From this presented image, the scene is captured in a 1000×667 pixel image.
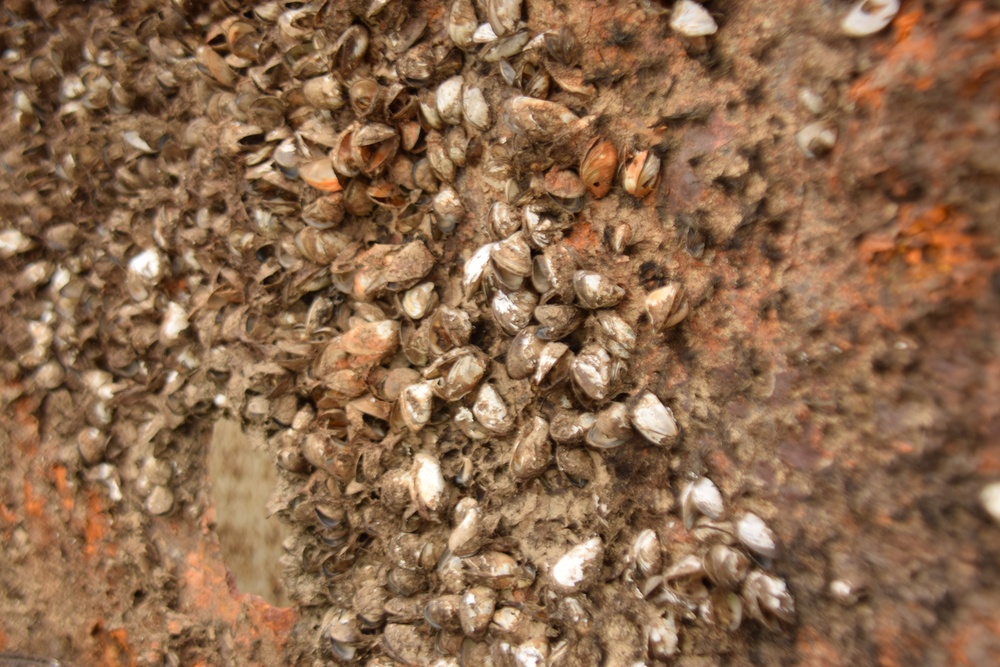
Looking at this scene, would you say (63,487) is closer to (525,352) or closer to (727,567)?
(525,352)

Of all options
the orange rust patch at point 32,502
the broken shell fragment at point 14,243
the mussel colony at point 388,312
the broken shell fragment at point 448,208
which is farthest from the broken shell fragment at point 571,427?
the broken shell fragment at point 14,243

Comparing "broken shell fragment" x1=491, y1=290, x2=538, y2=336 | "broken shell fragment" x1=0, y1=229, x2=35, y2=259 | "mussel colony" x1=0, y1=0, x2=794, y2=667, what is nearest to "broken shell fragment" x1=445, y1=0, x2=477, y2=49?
"mussel colony" x1=0, y1=0, x2=794, y2=667

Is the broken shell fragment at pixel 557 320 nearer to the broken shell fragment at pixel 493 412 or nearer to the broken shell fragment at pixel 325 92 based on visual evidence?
the broken shell fragment at pixel 493 412

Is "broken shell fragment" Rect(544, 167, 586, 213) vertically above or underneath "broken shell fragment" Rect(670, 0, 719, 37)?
underneath

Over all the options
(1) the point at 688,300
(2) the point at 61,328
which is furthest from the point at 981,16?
(2) the point at 61,328

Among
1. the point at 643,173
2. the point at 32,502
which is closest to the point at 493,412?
the point at 643,173

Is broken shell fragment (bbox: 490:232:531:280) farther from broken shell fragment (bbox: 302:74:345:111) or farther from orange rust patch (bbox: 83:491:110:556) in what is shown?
orange rust patch (bbox: 83:491:110:556)
